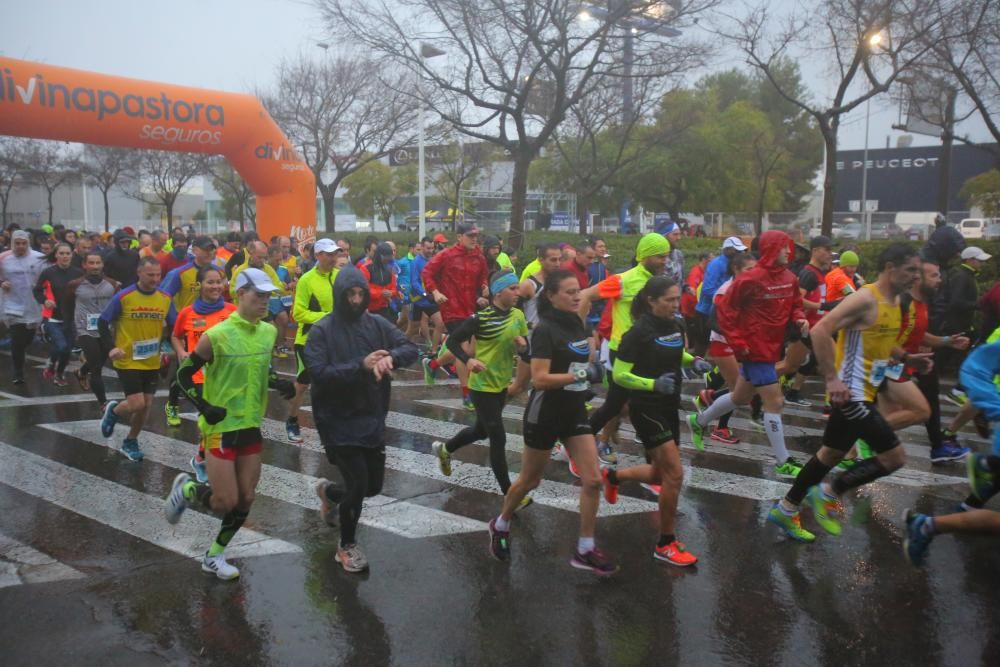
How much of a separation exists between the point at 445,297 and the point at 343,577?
4909 millimetres

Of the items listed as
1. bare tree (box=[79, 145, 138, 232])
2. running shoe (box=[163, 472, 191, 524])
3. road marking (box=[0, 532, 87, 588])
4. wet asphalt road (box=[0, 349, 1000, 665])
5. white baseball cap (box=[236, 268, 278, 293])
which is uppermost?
bare tree (box=[79, 145, 138, 232])

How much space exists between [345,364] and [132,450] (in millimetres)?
3836

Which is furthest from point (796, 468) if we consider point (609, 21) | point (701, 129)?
point (701, 129)

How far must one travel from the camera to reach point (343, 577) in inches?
199

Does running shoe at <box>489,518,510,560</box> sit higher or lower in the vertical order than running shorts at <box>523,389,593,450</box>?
lower

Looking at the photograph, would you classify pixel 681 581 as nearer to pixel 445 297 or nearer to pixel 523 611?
pixel 523 611

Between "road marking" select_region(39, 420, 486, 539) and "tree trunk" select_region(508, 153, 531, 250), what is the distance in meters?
14.2

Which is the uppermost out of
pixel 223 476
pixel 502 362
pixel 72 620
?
pixel 502 362

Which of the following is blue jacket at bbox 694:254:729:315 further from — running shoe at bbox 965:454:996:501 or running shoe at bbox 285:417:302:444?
running shoe at bbox 965:454:996:501

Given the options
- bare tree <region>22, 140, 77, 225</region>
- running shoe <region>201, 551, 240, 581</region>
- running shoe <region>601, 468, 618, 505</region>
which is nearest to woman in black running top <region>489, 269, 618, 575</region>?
running shoe <region>601, 468, 618, 505</region>

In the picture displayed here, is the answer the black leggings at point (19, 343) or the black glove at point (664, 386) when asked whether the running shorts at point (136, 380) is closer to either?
the black glove at point (664, 386)

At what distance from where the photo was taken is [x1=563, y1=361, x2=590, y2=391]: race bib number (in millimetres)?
5027

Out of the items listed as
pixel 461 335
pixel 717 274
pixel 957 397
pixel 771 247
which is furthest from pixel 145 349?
pixel 957 397

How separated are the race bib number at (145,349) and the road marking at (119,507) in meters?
1.09
